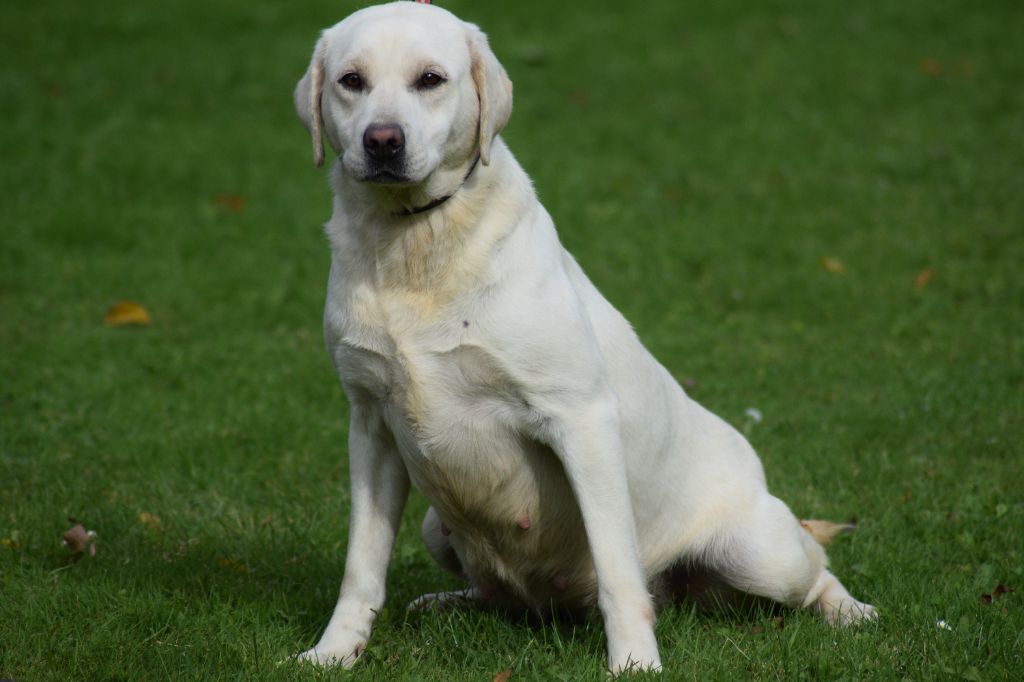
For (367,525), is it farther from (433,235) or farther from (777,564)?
(777,564)

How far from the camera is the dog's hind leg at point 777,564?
3.84 m

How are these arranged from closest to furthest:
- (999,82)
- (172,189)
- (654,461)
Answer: (654,461) < (172,189) < (999,82)

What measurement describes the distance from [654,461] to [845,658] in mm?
772

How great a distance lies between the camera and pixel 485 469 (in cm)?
351

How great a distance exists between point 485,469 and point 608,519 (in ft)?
1.23

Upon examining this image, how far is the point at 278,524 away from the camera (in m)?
4.70

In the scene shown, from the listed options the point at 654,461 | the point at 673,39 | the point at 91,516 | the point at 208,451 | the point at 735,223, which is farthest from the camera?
the point at 673,39

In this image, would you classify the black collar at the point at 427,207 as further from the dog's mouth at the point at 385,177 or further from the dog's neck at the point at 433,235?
the dog's mouth at the point at 385,177

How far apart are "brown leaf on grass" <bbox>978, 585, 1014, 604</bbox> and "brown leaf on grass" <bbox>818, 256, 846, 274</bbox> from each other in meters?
3.93

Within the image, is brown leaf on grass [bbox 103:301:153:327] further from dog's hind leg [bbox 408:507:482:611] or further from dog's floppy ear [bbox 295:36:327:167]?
dog's floppy ear [bbox 295:36:327:167]

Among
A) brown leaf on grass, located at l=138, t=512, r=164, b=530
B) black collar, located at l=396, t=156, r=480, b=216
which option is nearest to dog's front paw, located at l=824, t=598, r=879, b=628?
black collar, located at l=396, t=156, r=480, b=216

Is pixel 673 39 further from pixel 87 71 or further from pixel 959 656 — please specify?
pixel 959 656

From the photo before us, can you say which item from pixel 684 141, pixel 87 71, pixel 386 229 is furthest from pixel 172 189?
pixel 386 229

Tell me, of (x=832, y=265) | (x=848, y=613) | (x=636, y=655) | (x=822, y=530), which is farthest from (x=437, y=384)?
(x=832, y=265)
